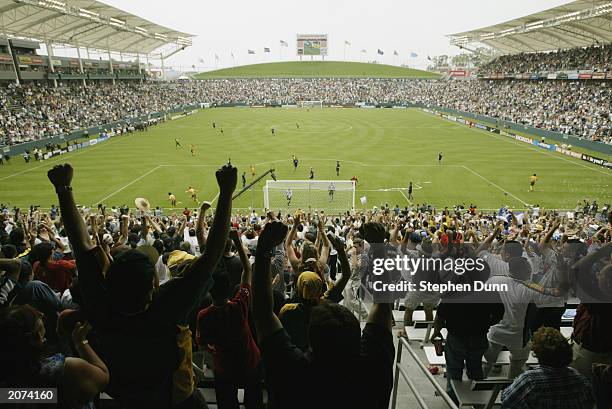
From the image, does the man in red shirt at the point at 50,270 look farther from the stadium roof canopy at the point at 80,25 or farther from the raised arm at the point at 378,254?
the stadium roof canopy at the point at 80,25

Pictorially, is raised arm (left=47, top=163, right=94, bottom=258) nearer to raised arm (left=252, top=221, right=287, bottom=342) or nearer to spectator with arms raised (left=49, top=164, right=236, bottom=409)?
spectator with arms raised (left=49, top=164, right=236, bottom=409)

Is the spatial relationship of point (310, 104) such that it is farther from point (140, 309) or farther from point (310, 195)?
point (140, 309)

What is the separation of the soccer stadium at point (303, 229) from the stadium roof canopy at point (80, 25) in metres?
0.48

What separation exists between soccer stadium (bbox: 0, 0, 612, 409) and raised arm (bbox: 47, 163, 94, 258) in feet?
0.07

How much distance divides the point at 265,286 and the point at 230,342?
1.39 meters

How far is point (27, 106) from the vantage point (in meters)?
51.0

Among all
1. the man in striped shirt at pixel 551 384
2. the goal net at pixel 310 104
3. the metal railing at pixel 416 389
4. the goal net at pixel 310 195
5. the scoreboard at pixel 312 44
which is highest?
the scoreboard at pixel 312 44

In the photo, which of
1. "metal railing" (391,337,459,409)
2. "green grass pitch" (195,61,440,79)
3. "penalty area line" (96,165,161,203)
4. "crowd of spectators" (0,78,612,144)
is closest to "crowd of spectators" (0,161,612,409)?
"metal railing" (391,337,459,409)

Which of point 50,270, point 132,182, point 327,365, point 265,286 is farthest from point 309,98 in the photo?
point 327,365

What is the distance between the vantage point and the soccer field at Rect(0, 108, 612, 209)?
99.0 feet

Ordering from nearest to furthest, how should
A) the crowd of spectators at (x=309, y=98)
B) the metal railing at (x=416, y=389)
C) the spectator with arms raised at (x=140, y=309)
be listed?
the spectator with arms raised at (x=140, y=309), the metal railing at (x=416, y=389), the crowd of spectators at (x=309, y=98)

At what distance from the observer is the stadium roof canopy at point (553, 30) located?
164ft

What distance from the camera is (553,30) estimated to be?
6469 centimetres

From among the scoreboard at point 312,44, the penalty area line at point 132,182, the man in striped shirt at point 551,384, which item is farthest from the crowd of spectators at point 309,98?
the man in striped shirt at point 551,384
